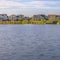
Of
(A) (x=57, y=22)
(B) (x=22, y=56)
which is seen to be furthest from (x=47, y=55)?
(A) (x=57, y=22)

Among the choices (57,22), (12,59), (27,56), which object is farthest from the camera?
(57,22)

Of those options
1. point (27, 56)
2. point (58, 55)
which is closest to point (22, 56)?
point (27, 56)

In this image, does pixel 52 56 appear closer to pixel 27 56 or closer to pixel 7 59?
pixel 27 56

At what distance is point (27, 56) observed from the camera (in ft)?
69.8

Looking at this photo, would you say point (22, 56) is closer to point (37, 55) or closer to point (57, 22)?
point (37, 55)

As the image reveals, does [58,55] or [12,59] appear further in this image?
[58,55]

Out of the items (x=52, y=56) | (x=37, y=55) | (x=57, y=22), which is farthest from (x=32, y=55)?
(x=57, y=22)

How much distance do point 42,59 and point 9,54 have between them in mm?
3763

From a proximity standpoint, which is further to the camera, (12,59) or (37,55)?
(37,55)

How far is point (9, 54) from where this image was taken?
2222 cm

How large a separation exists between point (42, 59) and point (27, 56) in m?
1.83

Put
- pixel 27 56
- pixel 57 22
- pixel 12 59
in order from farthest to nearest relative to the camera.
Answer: pixel 57 22, pixel 27 56, pixel 12 59

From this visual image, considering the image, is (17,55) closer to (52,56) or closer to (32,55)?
(32,55)

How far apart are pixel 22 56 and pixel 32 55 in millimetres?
1042
